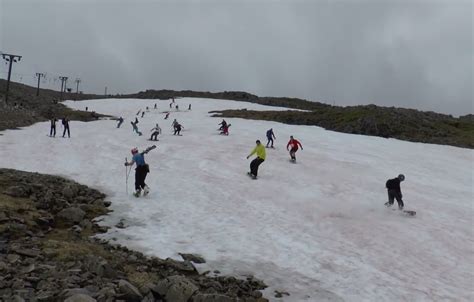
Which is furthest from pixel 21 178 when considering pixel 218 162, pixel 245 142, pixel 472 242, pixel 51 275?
pixel 245 142

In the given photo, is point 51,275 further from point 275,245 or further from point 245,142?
point 245,142

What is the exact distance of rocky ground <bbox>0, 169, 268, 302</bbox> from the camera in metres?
8.48

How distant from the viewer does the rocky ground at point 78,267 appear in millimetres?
8476

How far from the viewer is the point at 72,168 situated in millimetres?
24703

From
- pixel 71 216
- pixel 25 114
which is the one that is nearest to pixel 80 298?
pixel 71 216

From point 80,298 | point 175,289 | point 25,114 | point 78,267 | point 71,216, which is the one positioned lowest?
point 71,216

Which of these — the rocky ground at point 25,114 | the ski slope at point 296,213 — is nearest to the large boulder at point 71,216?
the ski slope at point 296,213

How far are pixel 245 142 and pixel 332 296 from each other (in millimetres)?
31405

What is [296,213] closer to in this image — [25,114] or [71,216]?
[71,216]

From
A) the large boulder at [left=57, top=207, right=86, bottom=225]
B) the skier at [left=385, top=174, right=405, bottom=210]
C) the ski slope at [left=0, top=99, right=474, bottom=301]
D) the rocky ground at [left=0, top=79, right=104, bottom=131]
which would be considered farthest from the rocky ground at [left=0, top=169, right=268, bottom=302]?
the rocky ground at [left=0, top=79, right=104, bottom=131]

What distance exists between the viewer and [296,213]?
62.3 ft

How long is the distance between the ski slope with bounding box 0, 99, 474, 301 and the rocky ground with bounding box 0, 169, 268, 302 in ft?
2.97

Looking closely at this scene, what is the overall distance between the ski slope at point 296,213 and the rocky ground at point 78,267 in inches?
35.6

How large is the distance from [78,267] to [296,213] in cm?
1117
